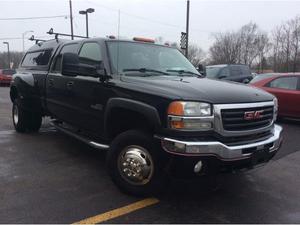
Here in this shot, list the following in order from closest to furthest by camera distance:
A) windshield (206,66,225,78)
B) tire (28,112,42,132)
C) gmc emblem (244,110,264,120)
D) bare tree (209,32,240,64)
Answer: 1. gmc emblem (244,110,264,120)
2. tire (28,112,42,132)
3. windshield (206,66,225,78)
4. bare tree (209,32,240,64)

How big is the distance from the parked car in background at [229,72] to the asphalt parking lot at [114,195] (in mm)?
8861

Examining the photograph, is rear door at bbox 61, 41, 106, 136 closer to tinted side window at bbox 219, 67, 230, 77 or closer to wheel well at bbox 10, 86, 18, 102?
wheel well at bbox 10, 86, 18, 102

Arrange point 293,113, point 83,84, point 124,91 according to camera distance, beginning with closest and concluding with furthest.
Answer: point 124,91
point 83,84
point 293,113

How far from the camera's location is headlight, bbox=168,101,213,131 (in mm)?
3494

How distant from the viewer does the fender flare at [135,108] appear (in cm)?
365

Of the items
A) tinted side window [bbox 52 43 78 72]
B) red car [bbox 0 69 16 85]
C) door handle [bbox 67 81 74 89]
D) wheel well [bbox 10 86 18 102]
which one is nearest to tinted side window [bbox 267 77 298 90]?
tinted side window [bbox 52 43 78 72]

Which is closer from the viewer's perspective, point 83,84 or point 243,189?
point 243,189

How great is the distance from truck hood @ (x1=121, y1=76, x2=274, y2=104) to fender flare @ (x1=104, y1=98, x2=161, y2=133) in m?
0.16

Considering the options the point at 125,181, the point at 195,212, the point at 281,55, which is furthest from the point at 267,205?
the point at 281,55

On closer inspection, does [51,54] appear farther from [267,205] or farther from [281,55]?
[281,55]

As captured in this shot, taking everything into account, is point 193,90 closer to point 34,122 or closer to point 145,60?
point 145,60

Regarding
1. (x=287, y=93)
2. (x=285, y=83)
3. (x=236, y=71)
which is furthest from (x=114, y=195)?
(x=236, y=71)

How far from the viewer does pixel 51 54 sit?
6441mm

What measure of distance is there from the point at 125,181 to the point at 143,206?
37 cm
